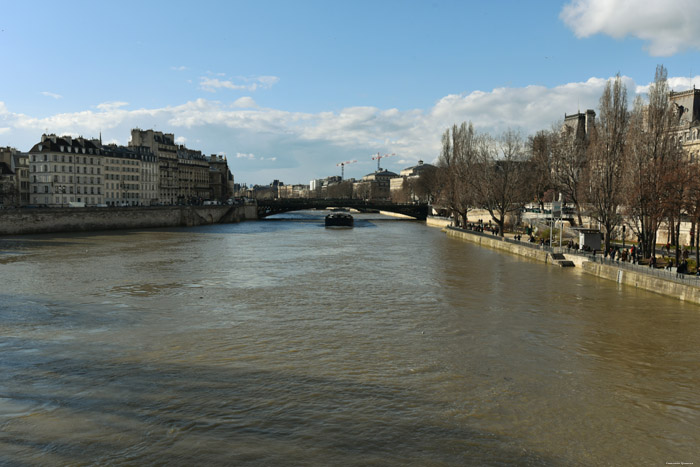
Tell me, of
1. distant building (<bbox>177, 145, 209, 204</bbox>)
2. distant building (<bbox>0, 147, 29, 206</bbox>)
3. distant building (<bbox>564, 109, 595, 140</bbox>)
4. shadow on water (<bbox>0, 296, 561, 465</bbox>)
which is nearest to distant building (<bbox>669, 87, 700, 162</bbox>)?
distant building (<bbox>564, 109, 595, 140</bbox>)

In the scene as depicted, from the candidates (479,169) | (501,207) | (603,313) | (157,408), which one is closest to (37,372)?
(157,408)

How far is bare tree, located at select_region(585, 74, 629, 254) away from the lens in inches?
1357

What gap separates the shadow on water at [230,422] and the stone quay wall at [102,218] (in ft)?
167

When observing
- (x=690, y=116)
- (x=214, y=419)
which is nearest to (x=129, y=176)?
(x=690, y=116)

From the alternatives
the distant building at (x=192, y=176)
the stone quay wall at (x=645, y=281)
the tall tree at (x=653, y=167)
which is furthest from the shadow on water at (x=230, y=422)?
the distant building at (x=192, y=176)

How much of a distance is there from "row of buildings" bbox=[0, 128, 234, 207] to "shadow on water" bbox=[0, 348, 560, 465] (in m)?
74.9

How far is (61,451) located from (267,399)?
3801 millimetres

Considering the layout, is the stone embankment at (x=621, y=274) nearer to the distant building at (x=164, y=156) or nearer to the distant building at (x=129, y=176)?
the distant building at (x=129, y=176)

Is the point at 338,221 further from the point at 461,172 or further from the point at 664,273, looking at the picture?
the point at 664,273

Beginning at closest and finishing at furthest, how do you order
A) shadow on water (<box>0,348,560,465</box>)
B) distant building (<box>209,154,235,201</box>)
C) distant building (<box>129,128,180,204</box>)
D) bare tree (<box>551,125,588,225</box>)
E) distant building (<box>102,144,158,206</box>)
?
shadow on water (<box>0,348,560,465</box>), bare tree (<box>551,125,588,225</box>), distant building (<box>102,144,158,206</box>), distant building (<box>129,128,180,204</box>), distant building (<box>209,154,235,201</box>)

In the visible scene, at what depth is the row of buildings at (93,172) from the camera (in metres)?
89.9

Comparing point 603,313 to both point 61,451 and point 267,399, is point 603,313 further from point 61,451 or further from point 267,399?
point 61,451

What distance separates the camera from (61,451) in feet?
30.3

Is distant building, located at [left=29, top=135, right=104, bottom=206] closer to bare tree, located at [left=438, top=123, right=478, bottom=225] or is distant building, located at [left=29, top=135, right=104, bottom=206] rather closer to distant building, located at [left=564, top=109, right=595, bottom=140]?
bare tree, located at [left=438, top=123, right=478, bottom=225]
